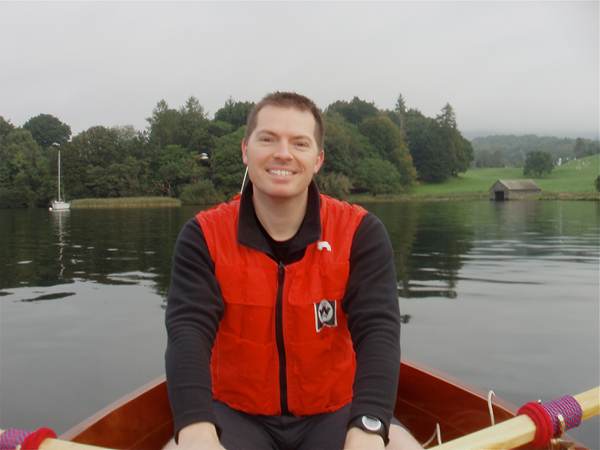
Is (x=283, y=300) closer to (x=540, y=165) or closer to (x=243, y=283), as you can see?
(x=243, y=283)

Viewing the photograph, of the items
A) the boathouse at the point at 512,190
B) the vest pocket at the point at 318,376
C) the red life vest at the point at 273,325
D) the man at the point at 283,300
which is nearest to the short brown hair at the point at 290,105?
the man at the point at 283,300

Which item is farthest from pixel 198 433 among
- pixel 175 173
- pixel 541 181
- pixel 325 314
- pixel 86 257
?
pixel 541 181

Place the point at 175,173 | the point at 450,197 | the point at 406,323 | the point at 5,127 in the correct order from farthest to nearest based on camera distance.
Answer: the point at 5,127
the point at 450,197
the point at 175,173
the point at 406,323

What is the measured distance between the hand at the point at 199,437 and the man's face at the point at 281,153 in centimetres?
98

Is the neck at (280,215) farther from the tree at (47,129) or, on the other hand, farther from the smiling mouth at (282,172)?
the tree at (47,129)

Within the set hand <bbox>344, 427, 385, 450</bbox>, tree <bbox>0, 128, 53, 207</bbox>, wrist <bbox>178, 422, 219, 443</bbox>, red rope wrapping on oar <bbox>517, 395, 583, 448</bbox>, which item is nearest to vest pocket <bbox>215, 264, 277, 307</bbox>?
wrist <bbox>178, 422, 219, 443</bbox>

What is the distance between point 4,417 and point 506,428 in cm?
431

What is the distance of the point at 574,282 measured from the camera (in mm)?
10469

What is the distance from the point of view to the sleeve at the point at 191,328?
2.15m

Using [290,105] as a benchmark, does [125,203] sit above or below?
below

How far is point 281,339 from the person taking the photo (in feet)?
7.95

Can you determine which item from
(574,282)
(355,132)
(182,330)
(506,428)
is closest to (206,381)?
(182,330)

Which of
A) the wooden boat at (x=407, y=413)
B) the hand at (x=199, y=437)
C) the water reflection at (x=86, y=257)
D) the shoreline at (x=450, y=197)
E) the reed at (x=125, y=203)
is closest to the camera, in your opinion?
the hand at (x=199, y=437)

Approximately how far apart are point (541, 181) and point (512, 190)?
15.7 metres
